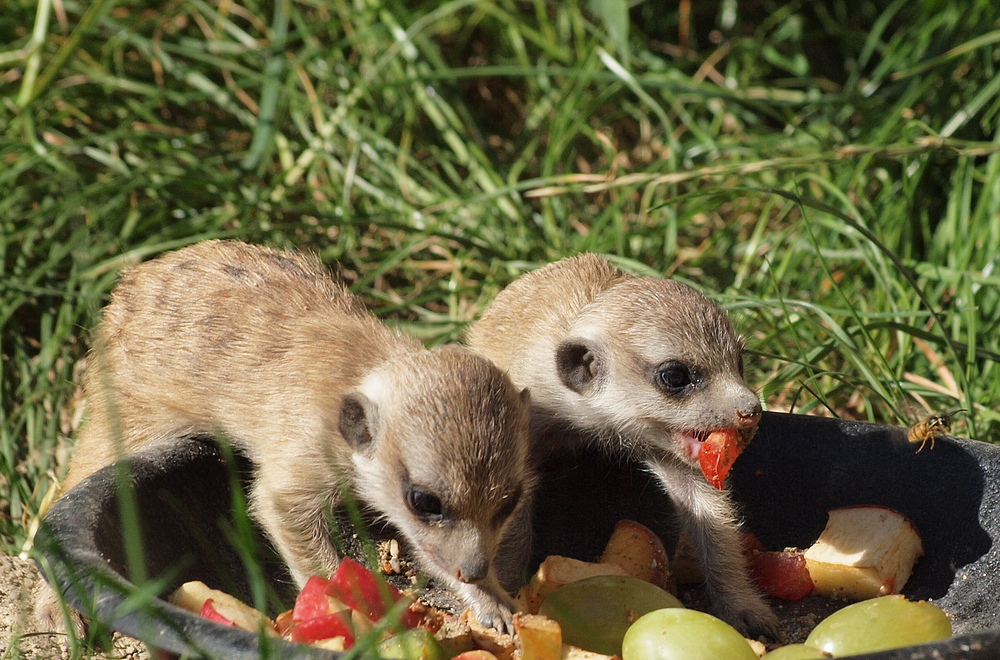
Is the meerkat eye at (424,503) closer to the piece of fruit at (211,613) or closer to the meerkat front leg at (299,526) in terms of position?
the meerkat front leg at (299,526)

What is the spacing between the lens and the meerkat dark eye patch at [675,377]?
9.39 ft

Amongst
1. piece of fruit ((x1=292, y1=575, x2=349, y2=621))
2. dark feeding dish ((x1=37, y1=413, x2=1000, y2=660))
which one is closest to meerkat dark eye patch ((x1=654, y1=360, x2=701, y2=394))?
dark feeding dish ((x1=37, y1=413, x2=1000, y2=660))

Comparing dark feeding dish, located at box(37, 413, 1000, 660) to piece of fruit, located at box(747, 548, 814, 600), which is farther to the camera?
piece of fruit, located at box(747, 548, 814, 600)

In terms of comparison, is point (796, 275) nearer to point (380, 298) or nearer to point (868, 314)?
point (868, 314)

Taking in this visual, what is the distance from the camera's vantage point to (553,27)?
596 centimetres

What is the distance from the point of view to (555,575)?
2.61 meters

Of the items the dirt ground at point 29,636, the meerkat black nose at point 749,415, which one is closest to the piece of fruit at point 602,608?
the meerkat black nose at point 749,415

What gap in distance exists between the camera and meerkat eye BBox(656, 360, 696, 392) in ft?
9.39

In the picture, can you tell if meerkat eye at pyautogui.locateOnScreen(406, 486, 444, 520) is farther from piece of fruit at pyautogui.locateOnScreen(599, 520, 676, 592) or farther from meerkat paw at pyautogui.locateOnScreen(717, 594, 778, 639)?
meerkat paw at pyautogui.locateOnScreen(717, 594, 778, 639)

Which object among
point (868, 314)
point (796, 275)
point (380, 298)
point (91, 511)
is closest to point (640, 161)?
point (796, 275)

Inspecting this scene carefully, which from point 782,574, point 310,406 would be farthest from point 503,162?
point 782,574

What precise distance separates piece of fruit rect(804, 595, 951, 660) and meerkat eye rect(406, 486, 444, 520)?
32.9 inches

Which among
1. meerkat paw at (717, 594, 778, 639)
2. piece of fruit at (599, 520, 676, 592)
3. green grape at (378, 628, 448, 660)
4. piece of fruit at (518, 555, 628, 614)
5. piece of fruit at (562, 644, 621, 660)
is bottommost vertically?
meerkat paw at (717, 594, 778, 639)

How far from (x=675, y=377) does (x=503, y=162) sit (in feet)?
9.69
